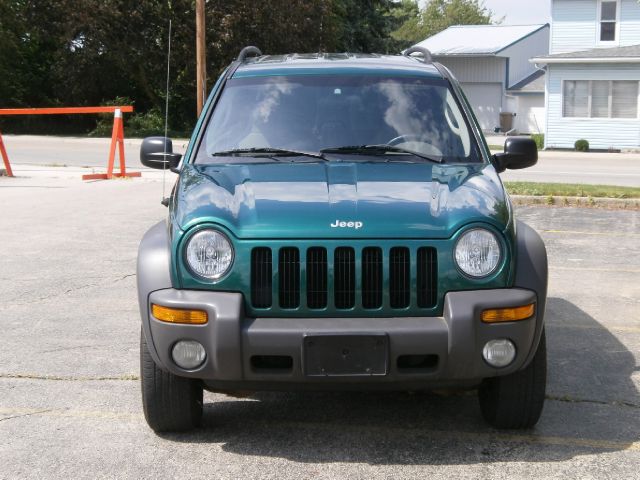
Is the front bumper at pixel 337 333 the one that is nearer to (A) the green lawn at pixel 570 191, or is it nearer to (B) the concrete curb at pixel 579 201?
(B) the concrete curb at pixel 579 201

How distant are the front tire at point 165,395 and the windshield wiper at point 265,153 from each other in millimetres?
1183

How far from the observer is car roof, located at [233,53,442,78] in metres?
5.70

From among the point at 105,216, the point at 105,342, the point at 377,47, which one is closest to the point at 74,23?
the point at 377,47

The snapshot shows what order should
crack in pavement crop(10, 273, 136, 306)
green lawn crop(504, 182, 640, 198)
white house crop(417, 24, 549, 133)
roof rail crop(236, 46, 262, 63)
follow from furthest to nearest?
white house crop(417, 24, 549, 133), green lawn crop(504, 182, 640, 198), crack in pavement crop(10, 273, 136, 306), roof rail crop(236, 46, 262, 63)

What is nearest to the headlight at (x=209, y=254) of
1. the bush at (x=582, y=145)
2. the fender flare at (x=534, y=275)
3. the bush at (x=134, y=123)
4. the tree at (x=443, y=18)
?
the fender flare at (x=534, y=275)

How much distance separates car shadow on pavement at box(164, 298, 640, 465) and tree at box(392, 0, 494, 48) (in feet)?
354

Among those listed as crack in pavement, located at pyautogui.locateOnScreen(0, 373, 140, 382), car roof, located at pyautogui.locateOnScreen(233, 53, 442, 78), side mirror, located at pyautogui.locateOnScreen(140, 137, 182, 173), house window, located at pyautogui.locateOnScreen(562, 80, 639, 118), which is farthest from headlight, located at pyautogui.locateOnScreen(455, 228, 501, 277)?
house window, located at pyautogui.locateOnScreen(562, 80, 639, 118)

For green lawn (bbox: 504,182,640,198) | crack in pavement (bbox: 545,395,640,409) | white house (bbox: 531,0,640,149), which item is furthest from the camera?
white house (bbox: 531,0,640,149)

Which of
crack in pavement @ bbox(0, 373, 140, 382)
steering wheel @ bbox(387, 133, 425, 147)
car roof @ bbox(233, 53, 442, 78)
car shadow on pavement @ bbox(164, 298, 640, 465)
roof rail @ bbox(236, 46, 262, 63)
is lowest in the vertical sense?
car shadow on pavement @ bbox(164, 298, 640, 465)

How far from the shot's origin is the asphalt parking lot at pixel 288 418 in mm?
4219

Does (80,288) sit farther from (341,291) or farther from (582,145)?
(582,145)

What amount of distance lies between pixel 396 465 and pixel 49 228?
8309 millimetres

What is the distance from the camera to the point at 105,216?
12.9 meters

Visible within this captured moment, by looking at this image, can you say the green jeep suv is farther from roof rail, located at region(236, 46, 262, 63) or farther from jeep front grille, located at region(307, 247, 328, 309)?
roof rail, located at region(236, 46, 262, 63)
